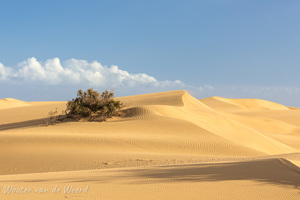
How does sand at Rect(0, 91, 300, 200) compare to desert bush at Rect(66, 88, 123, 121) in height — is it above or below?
below

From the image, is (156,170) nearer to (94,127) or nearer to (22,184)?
(22,184)

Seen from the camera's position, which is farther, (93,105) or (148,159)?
(93,105)

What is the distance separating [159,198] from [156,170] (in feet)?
7.25

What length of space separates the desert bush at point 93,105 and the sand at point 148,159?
2.98 ft

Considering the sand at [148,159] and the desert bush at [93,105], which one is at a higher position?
the desert bush at [93,105]

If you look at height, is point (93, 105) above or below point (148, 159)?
above

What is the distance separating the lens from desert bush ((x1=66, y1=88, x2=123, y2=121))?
20047mm

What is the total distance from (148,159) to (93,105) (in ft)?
32.6

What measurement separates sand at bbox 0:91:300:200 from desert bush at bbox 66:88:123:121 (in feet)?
2.98

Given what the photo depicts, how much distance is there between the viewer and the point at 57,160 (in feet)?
39.0

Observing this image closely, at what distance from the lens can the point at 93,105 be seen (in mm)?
20375

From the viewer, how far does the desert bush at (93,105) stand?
65.8ft

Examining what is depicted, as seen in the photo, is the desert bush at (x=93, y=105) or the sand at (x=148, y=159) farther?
the desert bush at (x=93, y=105)

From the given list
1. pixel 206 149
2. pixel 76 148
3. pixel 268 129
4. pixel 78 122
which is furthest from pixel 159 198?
pixel 268 129
